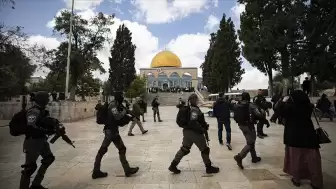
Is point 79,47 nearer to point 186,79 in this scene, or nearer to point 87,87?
point 87,87

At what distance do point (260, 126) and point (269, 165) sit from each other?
4.80 m

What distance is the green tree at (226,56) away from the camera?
42.1 meters

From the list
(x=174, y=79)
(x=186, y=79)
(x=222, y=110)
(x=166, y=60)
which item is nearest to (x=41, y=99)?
(x=222, y=110)

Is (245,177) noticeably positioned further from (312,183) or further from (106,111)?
(106,111)

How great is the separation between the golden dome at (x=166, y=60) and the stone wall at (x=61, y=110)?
61218mm

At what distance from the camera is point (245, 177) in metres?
5.68

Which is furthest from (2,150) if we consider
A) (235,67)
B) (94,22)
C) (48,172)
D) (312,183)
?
(235,67)

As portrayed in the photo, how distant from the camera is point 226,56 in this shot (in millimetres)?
42188

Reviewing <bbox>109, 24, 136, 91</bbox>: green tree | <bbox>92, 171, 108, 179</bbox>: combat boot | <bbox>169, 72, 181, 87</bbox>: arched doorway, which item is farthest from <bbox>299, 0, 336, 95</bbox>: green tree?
<bbox>169, 72, 181, 87</bbox>: arched doorway

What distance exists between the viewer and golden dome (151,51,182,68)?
8506cm

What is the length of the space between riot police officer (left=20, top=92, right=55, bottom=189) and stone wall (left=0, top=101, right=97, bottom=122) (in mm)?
14560

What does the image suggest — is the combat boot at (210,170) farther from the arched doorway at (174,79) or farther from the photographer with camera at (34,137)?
the arched doorway at (174,79)

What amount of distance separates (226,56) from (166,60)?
4408 centimetres

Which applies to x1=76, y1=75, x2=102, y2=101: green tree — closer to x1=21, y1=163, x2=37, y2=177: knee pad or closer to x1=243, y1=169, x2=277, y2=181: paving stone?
x1=243, y1=169, x2=277, y2=181: paving stone
